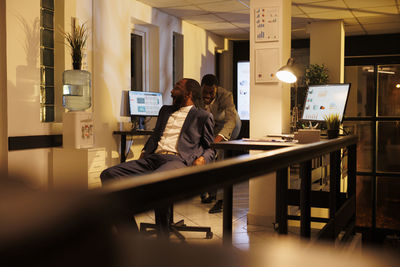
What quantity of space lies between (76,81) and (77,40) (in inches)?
17.3

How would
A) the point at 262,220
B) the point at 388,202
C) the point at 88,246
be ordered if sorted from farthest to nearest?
the point at 388,202 < the point at 262,220 < the point at 88,246

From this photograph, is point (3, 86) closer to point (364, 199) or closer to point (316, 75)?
point (316, 75)

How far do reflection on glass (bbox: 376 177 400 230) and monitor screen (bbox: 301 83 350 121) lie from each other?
5482 millimetres

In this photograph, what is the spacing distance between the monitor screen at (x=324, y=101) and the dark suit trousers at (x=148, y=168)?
4.42ft

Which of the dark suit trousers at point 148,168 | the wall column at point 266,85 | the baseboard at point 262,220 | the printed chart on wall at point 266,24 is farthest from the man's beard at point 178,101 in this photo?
the baseboard at point 262,220

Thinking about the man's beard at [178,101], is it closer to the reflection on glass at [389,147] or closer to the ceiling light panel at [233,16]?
the ceiling light panel at [233,16]

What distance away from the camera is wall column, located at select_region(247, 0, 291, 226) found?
4.11 m

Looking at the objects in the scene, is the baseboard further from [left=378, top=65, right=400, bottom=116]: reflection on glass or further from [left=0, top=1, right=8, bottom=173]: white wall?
[left=378, top=65, right=400, bottom=116]: reflection on glass

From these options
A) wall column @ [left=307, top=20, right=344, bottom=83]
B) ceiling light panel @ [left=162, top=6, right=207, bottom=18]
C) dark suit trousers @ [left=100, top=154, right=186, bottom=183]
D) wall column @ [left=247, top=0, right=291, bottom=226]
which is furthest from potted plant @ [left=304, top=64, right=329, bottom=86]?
dark suit trousers @ [left=100, top=154, right=186, bottom=183]

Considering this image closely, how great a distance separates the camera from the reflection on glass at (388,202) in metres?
8.80

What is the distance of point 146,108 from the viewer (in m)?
5.89

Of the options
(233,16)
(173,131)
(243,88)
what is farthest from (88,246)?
(243,88)

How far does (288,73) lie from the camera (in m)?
3.79

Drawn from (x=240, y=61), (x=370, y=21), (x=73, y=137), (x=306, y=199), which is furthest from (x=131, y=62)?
(x=306, y=199)
